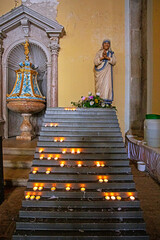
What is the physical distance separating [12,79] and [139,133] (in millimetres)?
4950

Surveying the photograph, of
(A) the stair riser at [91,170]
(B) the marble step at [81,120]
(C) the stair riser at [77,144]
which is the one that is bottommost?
(A) the stair riser at [91,170]

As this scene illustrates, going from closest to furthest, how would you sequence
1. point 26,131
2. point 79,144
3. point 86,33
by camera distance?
point 79,144
point 26,131
point 86,33

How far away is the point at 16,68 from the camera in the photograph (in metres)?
5.67

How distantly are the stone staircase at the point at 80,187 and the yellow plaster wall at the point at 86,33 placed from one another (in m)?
3.19

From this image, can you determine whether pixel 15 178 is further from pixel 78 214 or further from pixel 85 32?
pixel 85 32

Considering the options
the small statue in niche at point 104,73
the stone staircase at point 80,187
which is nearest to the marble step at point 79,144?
the stone staircase at point 80,187

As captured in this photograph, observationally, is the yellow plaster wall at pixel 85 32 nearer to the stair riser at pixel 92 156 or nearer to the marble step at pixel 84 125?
the marble step at pixel 84 125

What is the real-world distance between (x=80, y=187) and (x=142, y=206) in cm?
100

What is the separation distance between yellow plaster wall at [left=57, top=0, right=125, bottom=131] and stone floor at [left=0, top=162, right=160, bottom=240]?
3773mm

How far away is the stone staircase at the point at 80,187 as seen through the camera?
1.71m

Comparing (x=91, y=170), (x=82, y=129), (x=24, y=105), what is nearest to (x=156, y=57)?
(x=82, y=129)

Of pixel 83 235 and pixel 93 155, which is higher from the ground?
pixel 93 155

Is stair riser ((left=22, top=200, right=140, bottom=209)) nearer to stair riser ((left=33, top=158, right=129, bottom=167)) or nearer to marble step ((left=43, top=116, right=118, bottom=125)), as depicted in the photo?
stair riser ((left=33, top=158, right=129, bottom=167))

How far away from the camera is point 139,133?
16.4 feet
